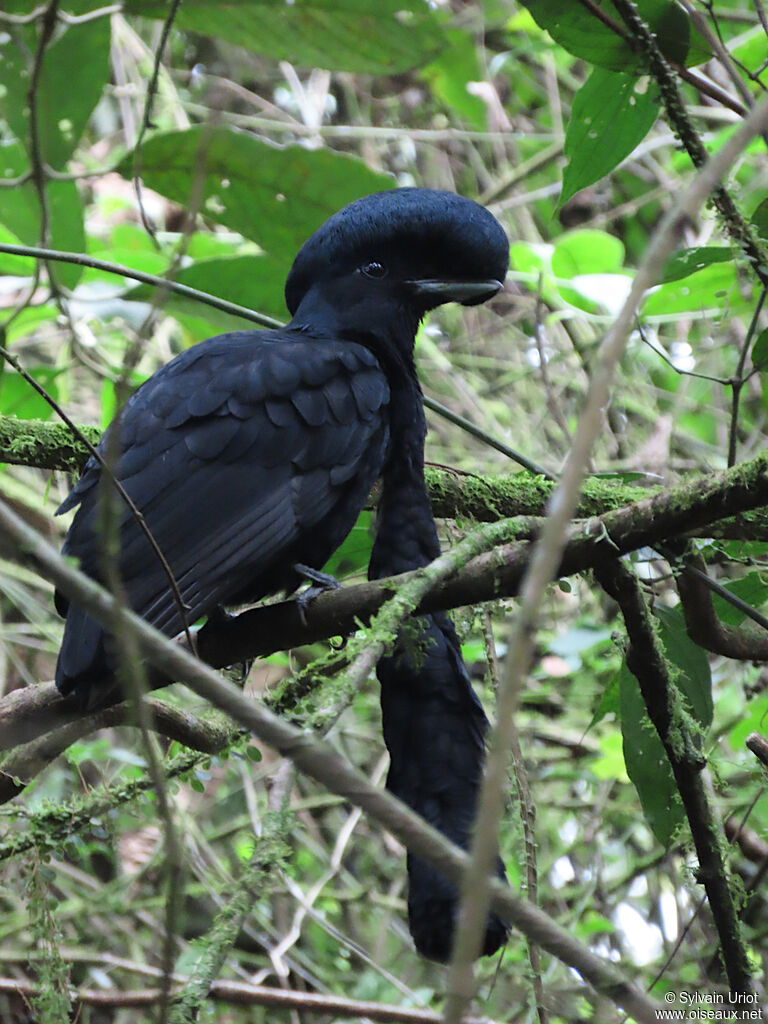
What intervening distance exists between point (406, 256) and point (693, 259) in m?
0.62

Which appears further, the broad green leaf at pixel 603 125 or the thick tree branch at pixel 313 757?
the broad green leaf at pixel 603 125

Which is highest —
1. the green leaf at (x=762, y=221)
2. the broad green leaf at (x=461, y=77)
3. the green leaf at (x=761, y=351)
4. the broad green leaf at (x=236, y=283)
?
the broad green leaf at (x=461, y=77)

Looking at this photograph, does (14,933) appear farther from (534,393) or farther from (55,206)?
(534,393)

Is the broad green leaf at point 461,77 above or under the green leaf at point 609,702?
above

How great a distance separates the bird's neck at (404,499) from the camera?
2154mm

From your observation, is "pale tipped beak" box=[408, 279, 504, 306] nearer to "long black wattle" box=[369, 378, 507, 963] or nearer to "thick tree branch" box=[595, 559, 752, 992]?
"long black wattle" box=[369, 378, 507, 963]

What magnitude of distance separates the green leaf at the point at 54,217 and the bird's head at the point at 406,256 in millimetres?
787

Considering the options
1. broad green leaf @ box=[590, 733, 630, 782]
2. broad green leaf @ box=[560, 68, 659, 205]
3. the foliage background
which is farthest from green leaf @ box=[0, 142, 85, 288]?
broad green leaf @ box=[590, 733, 630, 782]

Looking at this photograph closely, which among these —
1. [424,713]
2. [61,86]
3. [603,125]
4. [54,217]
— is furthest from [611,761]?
[61,86]

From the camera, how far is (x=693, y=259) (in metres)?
2.19

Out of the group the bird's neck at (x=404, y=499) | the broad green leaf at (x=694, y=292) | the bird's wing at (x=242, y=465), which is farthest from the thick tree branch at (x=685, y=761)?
the broad green leaf at (x=694, y=292)

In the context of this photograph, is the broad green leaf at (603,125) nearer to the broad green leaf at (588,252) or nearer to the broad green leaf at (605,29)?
the broad green leaf at (605,29)

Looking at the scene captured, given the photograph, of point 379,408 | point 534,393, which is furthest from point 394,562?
Answer: point 534,393

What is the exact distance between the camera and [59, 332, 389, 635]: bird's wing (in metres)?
2.02
